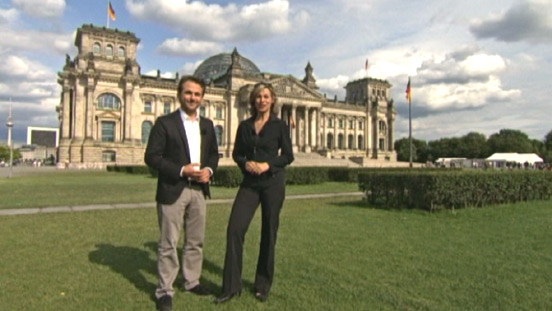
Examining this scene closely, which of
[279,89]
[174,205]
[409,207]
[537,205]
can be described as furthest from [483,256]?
[279,89]

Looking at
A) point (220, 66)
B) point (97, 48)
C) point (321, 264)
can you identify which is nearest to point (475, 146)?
point (220, 66)

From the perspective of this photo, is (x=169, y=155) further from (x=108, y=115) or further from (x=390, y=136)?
(x=390, y=136)

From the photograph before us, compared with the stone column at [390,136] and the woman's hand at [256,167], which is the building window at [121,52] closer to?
the stone column at [390,136]

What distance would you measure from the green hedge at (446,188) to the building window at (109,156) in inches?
2190

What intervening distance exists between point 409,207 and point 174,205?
10.1 metres

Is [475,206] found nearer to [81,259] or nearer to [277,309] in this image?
[277,309]

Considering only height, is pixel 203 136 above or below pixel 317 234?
above

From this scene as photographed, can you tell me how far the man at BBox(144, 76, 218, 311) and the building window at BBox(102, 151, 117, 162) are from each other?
6173cm

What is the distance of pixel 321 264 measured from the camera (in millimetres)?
6207

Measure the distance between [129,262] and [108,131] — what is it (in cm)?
6243

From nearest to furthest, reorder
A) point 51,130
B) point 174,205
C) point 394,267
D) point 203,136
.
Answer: point 174,205 → point 203,136 → point 394,267 → point 51,130

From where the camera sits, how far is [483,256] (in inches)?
265

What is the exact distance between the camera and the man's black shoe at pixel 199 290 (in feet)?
16.1

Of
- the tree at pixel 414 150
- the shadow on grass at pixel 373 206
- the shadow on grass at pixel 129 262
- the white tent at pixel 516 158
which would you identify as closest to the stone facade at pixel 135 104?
the white tent at pixel 516 158
